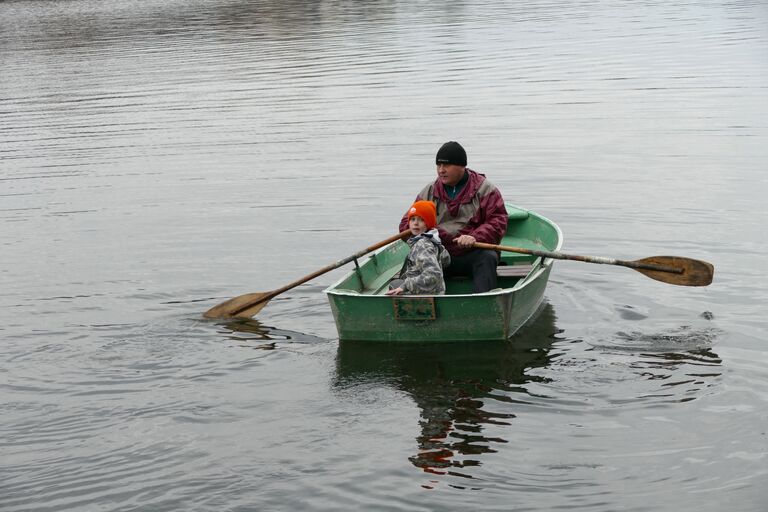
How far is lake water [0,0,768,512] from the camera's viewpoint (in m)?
7.90

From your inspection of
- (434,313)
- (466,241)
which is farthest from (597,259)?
(434,313)

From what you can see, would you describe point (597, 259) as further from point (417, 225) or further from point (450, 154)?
point (417, 225)

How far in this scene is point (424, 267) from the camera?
10.5 m

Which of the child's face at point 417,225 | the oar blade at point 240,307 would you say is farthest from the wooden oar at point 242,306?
the child's face at point 417,225

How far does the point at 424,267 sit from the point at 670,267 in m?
2.77

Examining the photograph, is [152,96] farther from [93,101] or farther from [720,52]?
[720,52]

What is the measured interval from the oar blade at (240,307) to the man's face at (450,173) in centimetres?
232

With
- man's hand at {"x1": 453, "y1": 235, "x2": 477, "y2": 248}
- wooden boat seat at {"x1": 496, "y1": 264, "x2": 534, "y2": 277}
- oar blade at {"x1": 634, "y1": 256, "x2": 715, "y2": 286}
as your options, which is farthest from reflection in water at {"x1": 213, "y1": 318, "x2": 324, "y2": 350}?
oar blade at {"x1": 634, "y1": 256, "x2": 715, "y2": 286}

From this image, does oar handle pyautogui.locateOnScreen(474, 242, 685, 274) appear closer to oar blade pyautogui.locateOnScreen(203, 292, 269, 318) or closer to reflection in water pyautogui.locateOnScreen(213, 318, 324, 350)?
reflection in water pyautogui.locateOnScreen(213, 318, 324, 350)

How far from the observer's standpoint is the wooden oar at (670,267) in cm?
1117

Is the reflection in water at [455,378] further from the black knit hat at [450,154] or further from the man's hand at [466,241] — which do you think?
the black knit hat at [450,154]

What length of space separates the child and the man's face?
0.50 metres

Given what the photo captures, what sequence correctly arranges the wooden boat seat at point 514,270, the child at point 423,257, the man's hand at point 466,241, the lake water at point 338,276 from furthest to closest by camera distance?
the wooden boat seat at point 514,270, the man's hand at point 466,241, the child at point 423,257, the lake water at point 338,276

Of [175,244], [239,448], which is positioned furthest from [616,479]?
[175,244]
